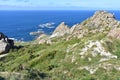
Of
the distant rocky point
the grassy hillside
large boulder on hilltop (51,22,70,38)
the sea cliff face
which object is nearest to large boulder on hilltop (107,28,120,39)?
the sea cliff face

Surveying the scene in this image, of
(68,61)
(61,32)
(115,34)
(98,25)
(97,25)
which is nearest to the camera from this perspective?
(68,61)

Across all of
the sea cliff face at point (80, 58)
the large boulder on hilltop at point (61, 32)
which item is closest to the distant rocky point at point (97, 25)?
the sea cliff face at point (80, 58)

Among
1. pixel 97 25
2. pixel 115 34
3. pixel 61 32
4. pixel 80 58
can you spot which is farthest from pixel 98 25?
pixel 80 58

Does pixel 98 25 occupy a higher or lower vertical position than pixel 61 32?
higher

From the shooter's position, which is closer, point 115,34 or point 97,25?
point 115,34

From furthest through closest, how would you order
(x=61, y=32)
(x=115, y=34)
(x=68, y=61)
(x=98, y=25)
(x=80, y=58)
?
(x=61, y=32), (x=98, y=25), (x=115, y=34), (x=68, y=61), (x=80, y=58)

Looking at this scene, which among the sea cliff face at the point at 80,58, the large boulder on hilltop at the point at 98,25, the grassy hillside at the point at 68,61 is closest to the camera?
the grassy hillside at the point at 68,61

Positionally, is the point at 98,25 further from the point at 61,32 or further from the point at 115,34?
the point at 61,32

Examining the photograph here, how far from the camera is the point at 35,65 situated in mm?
77812

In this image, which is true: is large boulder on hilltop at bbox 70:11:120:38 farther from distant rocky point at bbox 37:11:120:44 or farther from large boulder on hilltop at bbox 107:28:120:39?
large boulder on hilltop at bbox 107:28:120:39

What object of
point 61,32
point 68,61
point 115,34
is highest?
Result: point 115,34

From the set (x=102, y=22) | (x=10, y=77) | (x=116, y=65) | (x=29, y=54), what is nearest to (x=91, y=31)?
(x=102, y=22)

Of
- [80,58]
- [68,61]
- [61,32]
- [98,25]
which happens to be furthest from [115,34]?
[61,32]

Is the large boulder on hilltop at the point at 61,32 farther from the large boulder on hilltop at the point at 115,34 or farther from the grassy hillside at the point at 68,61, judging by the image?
the large boulder on hilltop at the point at 115,34
